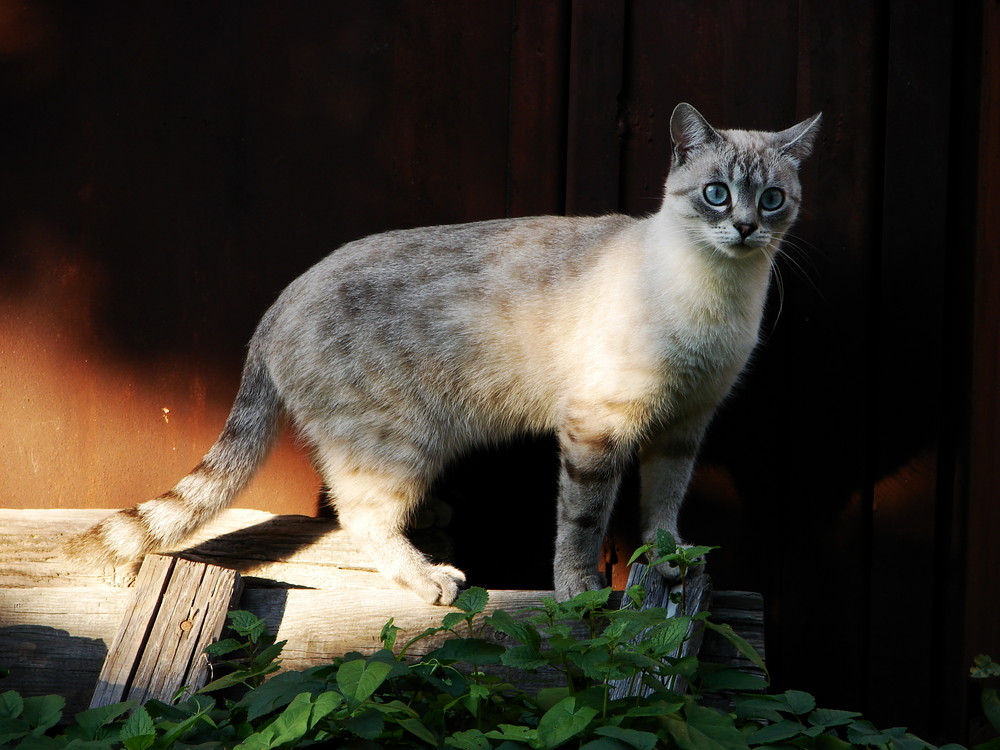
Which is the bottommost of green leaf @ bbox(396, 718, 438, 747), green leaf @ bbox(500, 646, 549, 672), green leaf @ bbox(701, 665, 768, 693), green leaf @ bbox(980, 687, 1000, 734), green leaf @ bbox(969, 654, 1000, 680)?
green leaf @ bbox(980, 687, 1000, 734)

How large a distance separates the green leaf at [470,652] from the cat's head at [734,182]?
4.66 ft

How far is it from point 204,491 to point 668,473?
5.38 ft

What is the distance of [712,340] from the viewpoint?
2.96 meters

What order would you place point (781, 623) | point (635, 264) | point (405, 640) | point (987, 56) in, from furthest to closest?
point (781, 623) → point (987, 56) → point (635, 264) → point (405, 640)

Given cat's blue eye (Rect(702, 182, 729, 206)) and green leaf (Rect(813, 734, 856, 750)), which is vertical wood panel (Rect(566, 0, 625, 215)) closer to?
cat's blue eye (Rect(702, 182, 729, 206))

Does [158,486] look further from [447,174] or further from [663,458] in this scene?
[663,458]

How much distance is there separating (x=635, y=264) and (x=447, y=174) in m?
0.95

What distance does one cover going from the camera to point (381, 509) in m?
3.23

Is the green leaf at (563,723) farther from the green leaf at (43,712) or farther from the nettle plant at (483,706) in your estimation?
the green leaf at (43,712)

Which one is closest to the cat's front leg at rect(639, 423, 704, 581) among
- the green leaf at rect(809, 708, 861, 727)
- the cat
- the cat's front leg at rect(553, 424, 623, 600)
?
the cat

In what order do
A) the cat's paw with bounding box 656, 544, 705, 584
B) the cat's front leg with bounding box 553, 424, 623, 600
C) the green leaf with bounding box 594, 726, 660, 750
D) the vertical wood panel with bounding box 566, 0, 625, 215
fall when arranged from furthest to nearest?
the vertical wood panel with bounding box 566, 0, 625, 215, the cat's front leg with bounding box 553, 424, 623, 600, the cat's paw with bounding box 656, 544, 705, 584, the green leaf with bounding box 594, 726, 660, 750

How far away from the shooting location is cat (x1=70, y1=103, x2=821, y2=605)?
9.77ft

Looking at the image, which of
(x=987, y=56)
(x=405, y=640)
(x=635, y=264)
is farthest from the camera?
(x=987, y=56)

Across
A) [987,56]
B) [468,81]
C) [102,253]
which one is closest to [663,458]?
[468,81]
